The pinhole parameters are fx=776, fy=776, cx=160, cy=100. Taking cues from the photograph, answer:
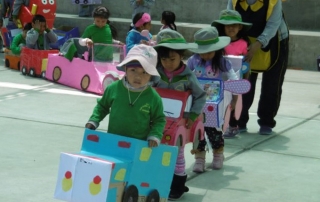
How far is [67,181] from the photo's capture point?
192 inches

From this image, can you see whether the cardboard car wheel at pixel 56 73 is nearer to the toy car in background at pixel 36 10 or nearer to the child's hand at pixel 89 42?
the child's hand at pixel 89 42

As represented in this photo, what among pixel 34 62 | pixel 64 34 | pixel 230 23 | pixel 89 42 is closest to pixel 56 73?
pixel 34 62

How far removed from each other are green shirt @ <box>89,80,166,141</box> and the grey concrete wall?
33.3 ft

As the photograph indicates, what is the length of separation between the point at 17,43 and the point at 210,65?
6.55m

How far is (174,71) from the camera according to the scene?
5844 mm

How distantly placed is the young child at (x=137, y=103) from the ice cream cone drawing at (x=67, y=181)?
0.48m

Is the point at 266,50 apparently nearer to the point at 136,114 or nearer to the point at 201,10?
the point at 136,114

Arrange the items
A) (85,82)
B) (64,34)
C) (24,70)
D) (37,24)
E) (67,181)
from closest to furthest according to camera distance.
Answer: (67,181) → (85,82) → (24,70) → (37,24) → (64,34)

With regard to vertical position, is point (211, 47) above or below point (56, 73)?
above

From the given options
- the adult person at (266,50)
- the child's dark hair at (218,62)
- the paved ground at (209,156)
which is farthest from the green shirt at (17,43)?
the child's dark hair at (218,62)

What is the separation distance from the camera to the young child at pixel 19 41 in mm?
12445

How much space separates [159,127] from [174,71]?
0.82 metres

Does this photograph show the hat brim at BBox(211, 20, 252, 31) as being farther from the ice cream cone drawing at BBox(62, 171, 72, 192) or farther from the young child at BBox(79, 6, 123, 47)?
the young child at BBox(79, 6, 123, 47)

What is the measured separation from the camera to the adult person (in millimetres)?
7883
